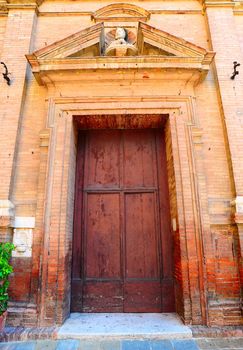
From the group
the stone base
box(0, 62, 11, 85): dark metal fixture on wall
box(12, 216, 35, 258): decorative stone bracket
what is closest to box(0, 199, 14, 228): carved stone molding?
box(12, 216, 35, 258): decorative stone bracket

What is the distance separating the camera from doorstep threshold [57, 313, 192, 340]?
3.56 metres

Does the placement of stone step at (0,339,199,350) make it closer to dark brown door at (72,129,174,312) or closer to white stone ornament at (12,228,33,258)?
dark brown door at (72,129,174,312)

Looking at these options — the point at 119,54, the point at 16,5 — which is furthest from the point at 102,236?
the point at 16,5

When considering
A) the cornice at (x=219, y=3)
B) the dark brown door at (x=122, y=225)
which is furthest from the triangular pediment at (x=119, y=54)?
the cornice at (x=219, y=3)

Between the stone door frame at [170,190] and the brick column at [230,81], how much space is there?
1.82 feet

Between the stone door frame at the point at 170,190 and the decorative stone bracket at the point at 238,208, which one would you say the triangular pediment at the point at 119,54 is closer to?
the stone door frame at the point at 170,190

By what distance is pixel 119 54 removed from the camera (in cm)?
497

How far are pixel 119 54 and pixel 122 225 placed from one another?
10.8 feet

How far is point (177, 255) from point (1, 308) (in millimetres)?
2737

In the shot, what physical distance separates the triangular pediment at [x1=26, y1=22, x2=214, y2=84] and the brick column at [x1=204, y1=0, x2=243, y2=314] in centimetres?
51

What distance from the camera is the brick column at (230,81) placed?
4.38 metres

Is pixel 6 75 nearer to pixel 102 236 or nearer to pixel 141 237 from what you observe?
pixel 102 236

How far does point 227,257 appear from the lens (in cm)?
418

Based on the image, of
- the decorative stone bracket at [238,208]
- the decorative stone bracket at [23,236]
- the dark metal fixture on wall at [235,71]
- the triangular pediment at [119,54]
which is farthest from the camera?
the dark metal fixture on wall at [235,71]
